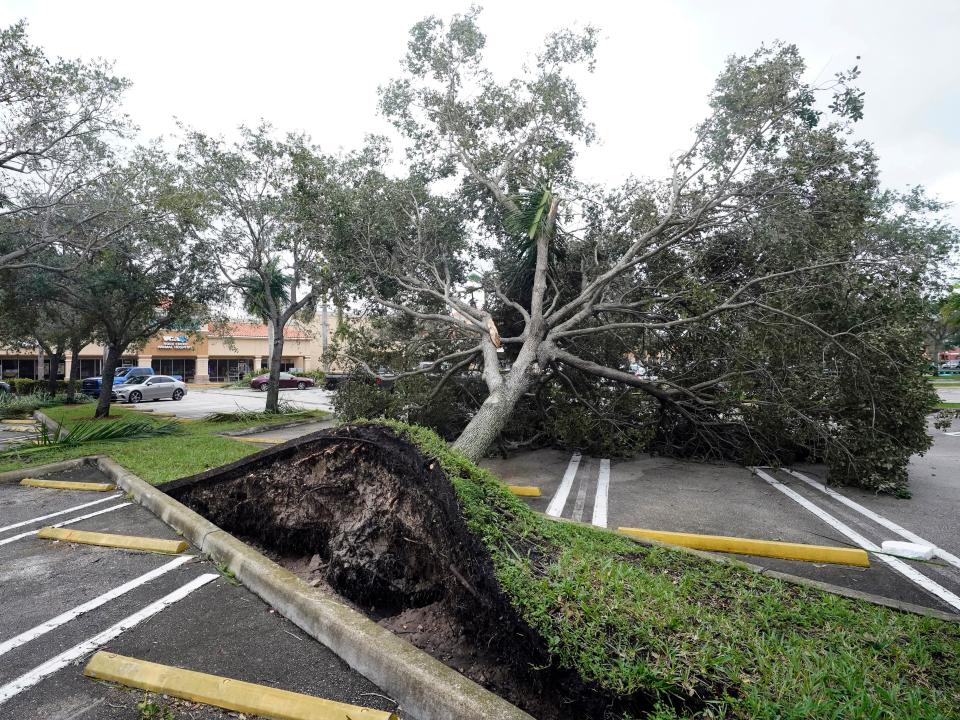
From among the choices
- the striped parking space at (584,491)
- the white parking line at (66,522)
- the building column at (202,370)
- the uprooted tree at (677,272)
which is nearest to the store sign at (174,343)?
the building column at (202,370)

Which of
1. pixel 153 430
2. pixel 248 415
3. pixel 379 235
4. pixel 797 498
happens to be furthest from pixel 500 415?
pixel 248 415

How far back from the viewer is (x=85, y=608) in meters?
3.65

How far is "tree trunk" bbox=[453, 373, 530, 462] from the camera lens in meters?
7.72

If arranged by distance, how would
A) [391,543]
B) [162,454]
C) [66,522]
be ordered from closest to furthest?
[391,543] → [66,522] → [162,454]

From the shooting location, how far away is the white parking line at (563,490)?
250 inches

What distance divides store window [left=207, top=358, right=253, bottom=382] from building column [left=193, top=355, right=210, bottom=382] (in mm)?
284

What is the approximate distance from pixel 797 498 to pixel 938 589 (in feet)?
9.40

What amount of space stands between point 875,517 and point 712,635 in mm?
4832

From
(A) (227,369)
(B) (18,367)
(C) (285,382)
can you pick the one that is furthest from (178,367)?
(C) (285,382)

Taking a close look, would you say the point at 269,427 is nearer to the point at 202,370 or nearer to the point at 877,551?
Result: the point at 877,551

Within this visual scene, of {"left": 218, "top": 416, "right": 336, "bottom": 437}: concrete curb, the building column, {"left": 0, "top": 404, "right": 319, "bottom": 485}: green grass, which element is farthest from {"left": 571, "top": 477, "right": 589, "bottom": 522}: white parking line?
the building column

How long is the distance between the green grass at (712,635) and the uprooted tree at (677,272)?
437 centimetres

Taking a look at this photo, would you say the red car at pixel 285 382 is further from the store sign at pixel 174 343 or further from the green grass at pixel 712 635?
the green grass at pixel 712 635

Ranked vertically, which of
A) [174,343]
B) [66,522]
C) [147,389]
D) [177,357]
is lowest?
[66,522]
